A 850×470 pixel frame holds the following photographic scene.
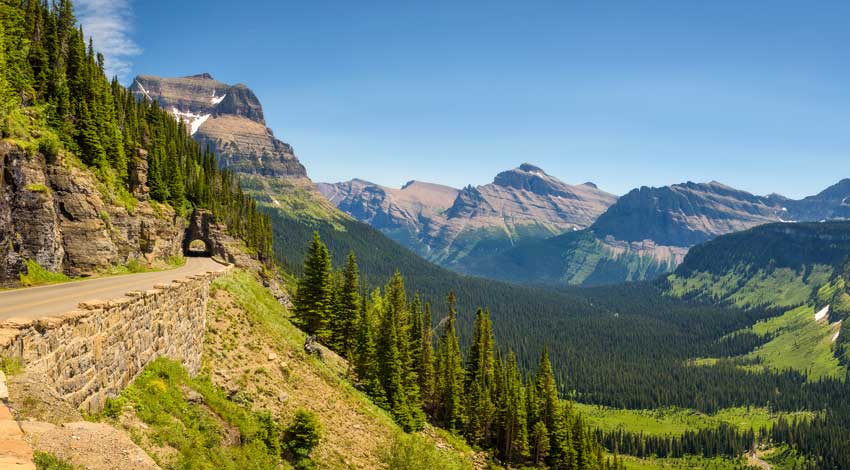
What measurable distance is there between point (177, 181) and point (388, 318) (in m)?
49.8

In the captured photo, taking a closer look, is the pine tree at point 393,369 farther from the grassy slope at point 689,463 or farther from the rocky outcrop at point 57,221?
the grassy slope at point 689,463

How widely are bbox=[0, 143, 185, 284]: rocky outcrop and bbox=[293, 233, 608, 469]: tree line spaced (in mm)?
24050

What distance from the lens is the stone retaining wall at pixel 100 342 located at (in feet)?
45.5

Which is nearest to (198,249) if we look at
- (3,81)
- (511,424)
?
(3,81)

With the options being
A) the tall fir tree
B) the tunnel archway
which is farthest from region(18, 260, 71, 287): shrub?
the tall fir tree

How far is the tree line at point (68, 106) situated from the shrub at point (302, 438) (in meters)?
34.7

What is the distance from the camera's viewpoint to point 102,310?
57.4ft

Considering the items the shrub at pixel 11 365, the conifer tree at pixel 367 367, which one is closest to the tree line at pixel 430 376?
the conifer tree at pixel 367 367

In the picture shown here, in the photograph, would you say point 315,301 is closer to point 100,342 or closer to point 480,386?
point 480,386

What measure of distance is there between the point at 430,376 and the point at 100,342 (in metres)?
69.7

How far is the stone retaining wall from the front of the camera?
45.5 ft

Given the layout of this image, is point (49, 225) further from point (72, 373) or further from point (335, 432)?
point (72, 373)

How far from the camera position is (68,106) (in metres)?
58.2

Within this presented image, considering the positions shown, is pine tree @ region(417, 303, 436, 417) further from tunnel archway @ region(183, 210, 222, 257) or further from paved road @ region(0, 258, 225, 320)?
paved road @ region(0, 258, 225, 320)
